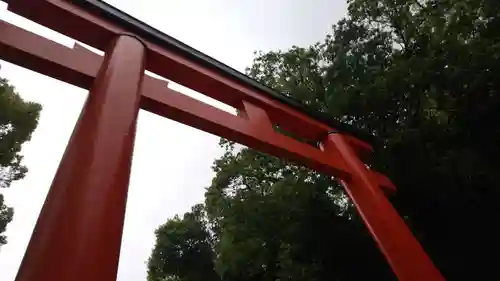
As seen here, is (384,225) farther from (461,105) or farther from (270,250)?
(270,250)

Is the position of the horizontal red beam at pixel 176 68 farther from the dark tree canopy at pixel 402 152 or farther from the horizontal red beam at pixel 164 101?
the dark tree canopy at pixel 402 152

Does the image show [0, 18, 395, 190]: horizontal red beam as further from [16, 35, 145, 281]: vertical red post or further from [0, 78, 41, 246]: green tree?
[0, 78, 41, 246]: green tree

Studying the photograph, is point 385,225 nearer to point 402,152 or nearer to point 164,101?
point 402,152

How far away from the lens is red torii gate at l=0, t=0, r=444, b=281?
121 cm

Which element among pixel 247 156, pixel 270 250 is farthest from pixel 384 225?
pixel 247 156

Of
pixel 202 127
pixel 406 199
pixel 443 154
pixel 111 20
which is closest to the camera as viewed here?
pixel 111 20

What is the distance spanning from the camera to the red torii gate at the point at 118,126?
47.5 inches

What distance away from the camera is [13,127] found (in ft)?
23.6

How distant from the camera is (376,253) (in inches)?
199

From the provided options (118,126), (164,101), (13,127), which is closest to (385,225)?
(164,101)

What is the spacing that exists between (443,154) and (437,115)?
0.67 m

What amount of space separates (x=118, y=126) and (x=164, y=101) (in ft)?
4.17

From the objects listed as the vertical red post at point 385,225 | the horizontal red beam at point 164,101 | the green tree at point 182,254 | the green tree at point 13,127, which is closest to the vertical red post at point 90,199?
the horizontal red beam at point 164,101

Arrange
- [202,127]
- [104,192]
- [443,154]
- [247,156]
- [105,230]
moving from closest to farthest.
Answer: [105,230] → [104,192] → [202,127] → [443,154] → [247,156]
